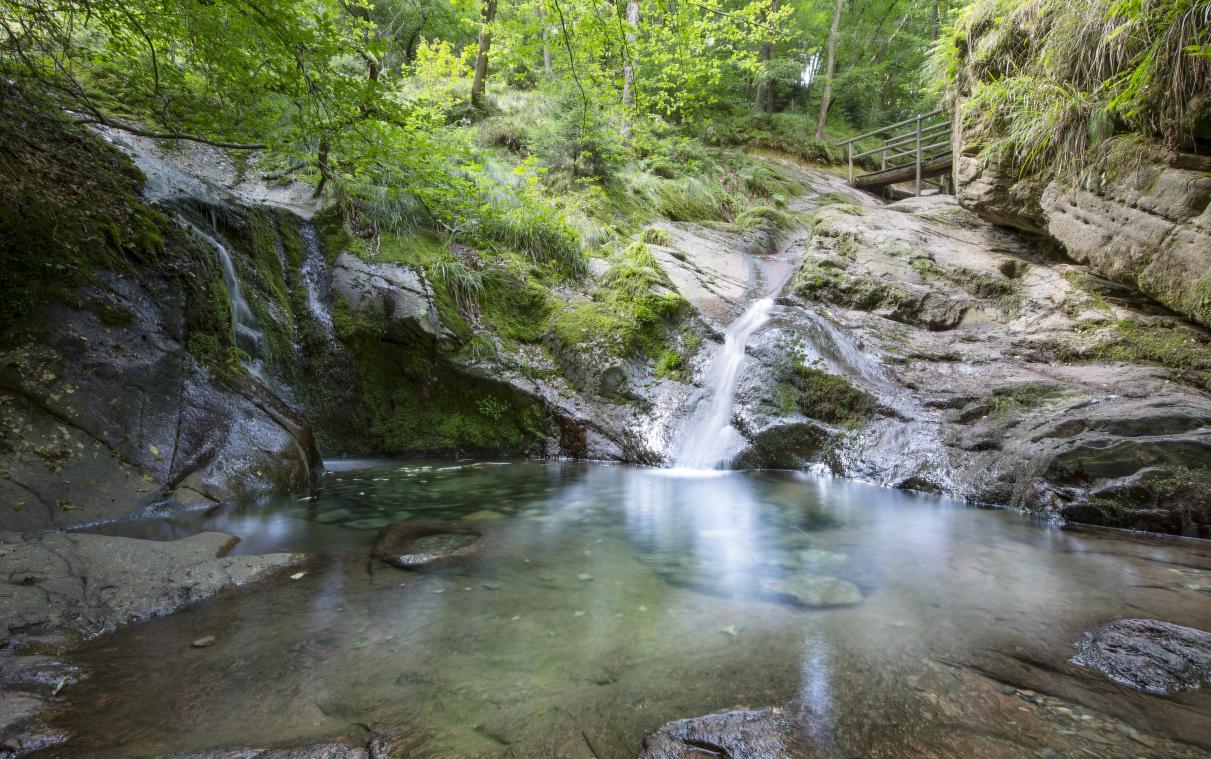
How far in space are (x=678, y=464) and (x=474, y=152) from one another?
503 centimetres

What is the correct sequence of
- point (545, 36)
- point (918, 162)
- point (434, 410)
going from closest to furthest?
point (545, 36)
point (434, 410)
point (918, 162)

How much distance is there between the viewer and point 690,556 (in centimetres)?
360

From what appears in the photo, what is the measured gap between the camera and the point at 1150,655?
215 cm

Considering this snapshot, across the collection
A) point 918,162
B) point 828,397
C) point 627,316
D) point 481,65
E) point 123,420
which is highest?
point 481,65

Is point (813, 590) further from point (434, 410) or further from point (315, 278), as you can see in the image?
point (315, 278)

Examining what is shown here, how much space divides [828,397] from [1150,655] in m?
4.37

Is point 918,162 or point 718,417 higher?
point 918,162

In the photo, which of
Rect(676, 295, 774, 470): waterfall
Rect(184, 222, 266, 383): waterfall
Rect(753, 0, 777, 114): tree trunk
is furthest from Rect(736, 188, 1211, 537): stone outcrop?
Rect(753, 0, 777, 114): tree trunk

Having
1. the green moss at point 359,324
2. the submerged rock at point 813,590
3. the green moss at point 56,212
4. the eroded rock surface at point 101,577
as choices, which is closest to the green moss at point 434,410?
the green moss at point 359,324

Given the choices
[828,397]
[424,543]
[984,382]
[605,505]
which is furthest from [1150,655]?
[984,382]

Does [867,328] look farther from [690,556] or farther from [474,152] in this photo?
[474,152]

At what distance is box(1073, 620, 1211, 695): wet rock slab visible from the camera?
78.7 inches


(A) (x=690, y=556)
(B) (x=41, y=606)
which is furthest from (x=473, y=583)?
(B) (x=41, y=606)

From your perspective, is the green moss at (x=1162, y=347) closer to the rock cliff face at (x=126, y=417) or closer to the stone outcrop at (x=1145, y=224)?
the stone outcrop at (x=1145, y=224)
